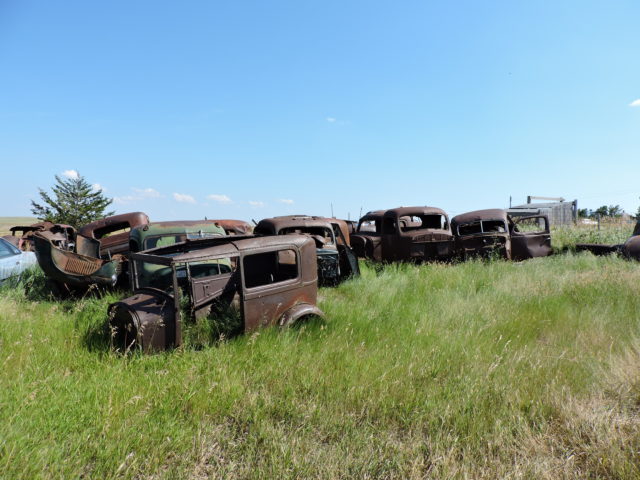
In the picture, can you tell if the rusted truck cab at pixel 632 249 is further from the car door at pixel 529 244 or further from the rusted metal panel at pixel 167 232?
the rusted metal panel at pixel 167 232

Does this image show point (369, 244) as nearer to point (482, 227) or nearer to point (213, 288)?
point (482, 227)

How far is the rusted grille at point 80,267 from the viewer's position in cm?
666

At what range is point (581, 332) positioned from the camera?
464 centimetres

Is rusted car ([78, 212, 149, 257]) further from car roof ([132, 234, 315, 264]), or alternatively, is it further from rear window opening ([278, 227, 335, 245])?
car roof ([132, 234, 315, 264])

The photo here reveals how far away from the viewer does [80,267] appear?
6.79 m

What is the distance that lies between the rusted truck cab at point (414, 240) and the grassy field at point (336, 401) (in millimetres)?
4752

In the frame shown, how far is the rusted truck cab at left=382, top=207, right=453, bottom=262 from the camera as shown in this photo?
32.2ft

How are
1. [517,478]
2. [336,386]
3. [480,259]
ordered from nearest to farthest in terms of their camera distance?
[517,478] < [336,386] < [480,259]

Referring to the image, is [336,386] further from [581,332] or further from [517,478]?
[581,332]

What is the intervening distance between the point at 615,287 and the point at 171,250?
7.58 m

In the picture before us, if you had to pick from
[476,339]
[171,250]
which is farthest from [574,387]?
[171,250]

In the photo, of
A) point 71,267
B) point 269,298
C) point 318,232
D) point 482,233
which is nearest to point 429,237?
point 482,233

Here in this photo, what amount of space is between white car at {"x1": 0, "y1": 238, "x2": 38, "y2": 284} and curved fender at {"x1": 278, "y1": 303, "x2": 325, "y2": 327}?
6679 millimetres

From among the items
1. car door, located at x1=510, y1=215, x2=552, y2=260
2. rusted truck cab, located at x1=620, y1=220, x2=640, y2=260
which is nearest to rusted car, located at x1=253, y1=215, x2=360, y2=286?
car door, located at x1=510, y1=215, x2=552, y2=260
